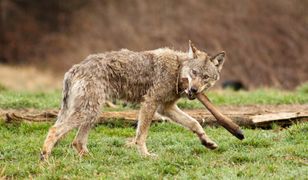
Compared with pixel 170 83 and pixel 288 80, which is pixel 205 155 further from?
pixel 288 80

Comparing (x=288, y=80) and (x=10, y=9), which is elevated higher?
(x=10, y=9)

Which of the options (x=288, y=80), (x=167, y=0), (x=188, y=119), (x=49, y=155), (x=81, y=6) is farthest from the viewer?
(x=81, y=6)

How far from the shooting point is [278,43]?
2169 centimetres

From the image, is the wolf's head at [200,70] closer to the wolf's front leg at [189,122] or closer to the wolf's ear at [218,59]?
the wolf's ear at [218,59]

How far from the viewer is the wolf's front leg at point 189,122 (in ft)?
28.1

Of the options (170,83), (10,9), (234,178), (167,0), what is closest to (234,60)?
(167,0)

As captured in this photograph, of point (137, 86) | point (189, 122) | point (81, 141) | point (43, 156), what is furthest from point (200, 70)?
point (43, 156)

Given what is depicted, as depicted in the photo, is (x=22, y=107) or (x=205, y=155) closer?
(x=205, y=155)

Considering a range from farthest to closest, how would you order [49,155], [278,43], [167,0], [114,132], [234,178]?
[167,0], [278,43], [114,132], [49,155], [234,178]

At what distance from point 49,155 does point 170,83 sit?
1854 mm

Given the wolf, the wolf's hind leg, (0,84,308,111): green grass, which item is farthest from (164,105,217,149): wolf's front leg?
(0,84,308,111): green grass

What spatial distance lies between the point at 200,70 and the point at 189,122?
2.25 ft

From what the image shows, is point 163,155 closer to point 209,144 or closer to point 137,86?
point 209,144

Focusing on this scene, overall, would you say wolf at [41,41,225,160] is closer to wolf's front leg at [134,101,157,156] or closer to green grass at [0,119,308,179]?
wolf's front leg at [134,101,157,156]
